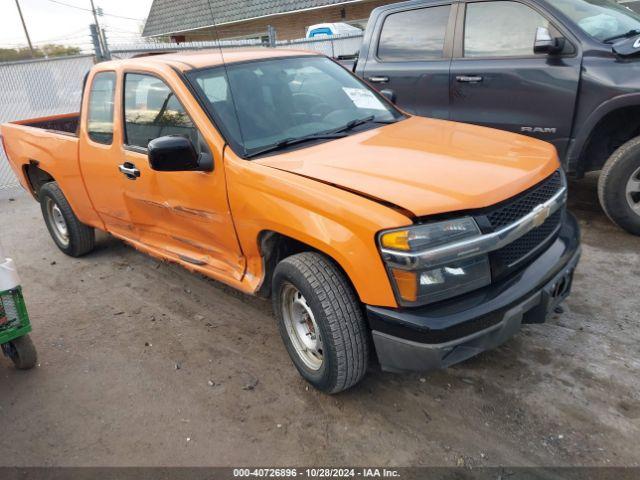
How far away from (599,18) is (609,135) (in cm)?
104

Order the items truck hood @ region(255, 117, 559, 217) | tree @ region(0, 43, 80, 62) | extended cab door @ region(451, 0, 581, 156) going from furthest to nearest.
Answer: tree @ region(0, 43, 80, 62) → extended cab door @ region(451, 0, 581, 156) → truck hood @ region(255, 117, 559, 217)

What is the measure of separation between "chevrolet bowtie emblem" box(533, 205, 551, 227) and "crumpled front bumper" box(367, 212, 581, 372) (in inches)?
9.6

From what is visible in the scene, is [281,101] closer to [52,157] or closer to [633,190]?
[52,157]

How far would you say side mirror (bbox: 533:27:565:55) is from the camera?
4.22m

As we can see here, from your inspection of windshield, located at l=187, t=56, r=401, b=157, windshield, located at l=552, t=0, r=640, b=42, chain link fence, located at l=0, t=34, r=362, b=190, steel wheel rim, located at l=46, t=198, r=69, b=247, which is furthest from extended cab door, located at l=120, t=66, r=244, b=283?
chain link fence, located at l=0, t=34, r=362, b=190

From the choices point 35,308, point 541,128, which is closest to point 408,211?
point 541,128

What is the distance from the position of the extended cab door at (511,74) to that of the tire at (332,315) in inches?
118

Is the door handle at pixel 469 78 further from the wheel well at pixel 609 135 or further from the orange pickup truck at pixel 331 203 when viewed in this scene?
the orange pickup truck at pixel 331 203

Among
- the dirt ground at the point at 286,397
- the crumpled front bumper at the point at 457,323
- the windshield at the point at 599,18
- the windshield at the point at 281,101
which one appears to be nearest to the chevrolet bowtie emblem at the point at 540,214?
the crumpled front bumper at the point at 457,323

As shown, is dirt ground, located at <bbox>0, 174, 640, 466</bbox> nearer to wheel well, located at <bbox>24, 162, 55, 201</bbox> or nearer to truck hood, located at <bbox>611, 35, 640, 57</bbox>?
truck hood, located at <bbox>611, 35, 640, 57</bbox>

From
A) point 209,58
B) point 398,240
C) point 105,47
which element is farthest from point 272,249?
point 105,47

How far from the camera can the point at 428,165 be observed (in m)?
2.58

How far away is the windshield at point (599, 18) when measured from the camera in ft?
14.2

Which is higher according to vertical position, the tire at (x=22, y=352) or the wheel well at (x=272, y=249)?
the wheel well at (x=272, y=249)
